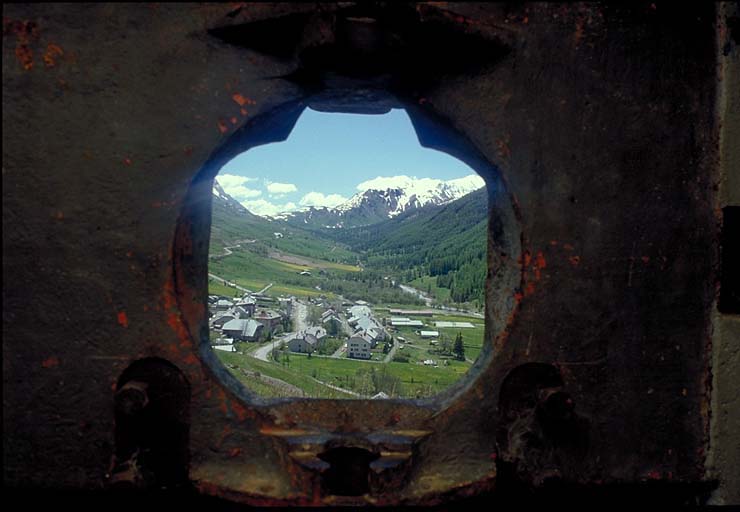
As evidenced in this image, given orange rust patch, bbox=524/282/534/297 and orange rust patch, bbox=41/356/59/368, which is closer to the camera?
orange rust patch, bbox=41/356/59/368

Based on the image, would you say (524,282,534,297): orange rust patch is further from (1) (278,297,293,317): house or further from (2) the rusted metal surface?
(1) (278,297,293,317): house

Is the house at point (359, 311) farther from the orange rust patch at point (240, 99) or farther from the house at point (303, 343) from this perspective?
the orange rust patch at point (240, 99)

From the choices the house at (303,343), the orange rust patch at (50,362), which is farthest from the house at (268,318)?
the orange rust patch at (50,362)

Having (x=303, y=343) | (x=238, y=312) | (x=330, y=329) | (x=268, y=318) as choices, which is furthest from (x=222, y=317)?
(x=330, y=329)

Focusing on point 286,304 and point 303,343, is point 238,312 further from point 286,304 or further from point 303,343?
point 286,304

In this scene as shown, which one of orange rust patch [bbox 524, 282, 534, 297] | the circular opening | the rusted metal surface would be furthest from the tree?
orange rust patch [bbox 524, 282, 534, 297]
